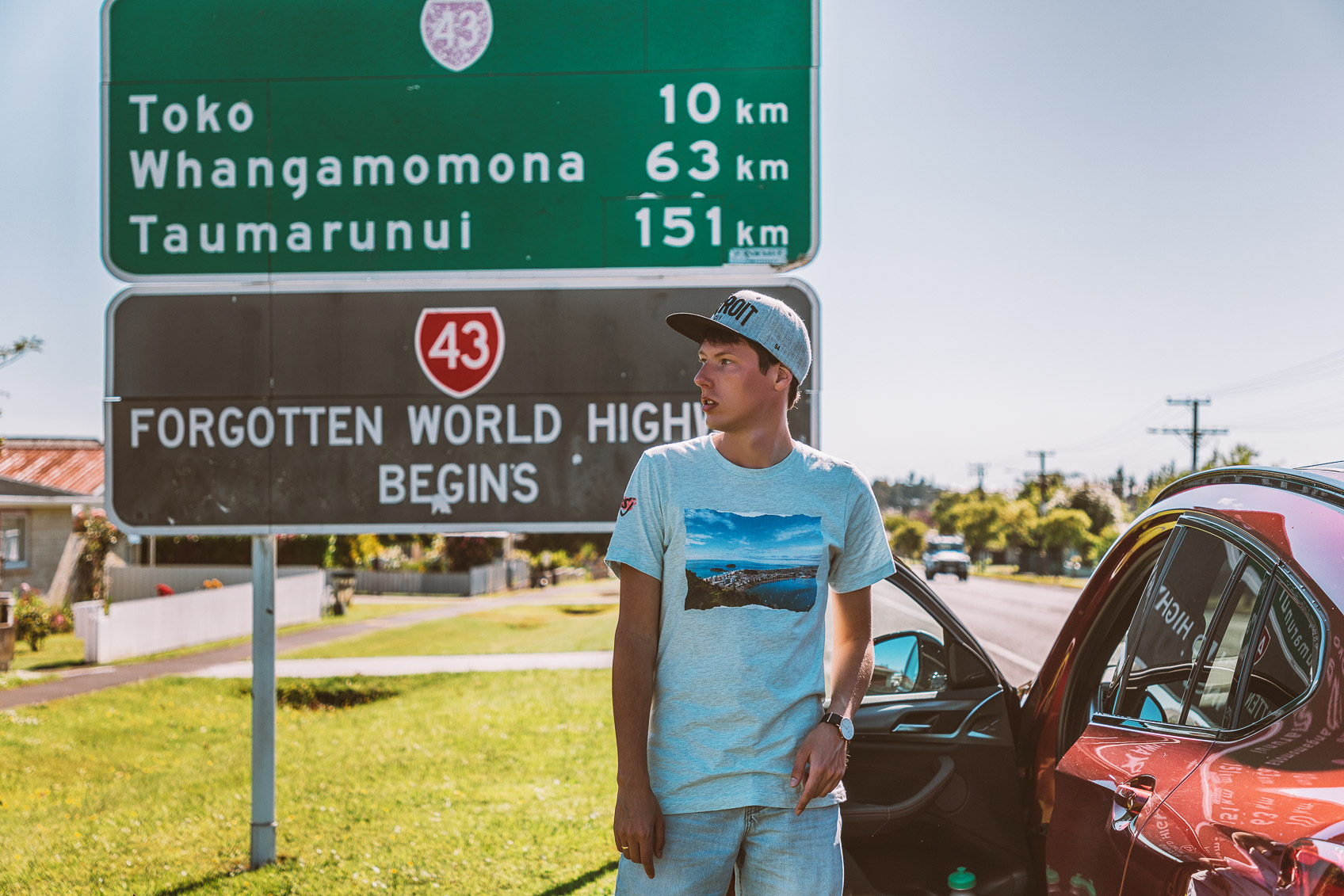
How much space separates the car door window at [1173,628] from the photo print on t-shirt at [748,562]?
916 mm

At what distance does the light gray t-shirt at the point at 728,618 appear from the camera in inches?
79.7

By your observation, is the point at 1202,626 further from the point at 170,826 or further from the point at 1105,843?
the point at 170,826

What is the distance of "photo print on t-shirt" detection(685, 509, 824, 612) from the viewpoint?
2.06 meters

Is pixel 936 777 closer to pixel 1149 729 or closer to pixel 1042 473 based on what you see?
pixel 1149 729

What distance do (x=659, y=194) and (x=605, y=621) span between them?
18217 millimetres

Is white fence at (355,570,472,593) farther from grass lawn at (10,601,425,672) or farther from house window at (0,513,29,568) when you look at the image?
house window at (0,513,29,568)

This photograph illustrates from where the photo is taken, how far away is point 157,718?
1026 cm

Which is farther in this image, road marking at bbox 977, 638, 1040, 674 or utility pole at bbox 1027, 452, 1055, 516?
utility pole at bbox 1027, 452, 1055, 516

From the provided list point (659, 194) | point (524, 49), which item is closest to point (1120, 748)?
point (659, 194)

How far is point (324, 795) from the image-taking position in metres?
6.80

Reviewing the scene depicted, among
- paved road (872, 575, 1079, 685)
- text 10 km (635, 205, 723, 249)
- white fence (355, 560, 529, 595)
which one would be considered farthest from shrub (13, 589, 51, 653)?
white fence (355, 560, 529, 595)

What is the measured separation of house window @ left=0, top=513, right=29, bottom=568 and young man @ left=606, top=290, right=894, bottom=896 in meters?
24.5

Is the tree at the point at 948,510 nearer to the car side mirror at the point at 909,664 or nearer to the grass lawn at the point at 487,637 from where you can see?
the grass lawn at the point at 487,637

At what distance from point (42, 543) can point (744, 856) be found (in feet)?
82.2
